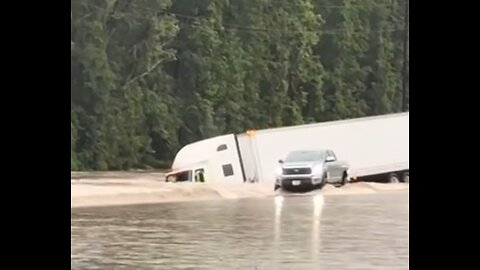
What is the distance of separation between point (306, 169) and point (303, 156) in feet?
0.29

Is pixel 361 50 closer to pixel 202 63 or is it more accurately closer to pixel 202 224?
pixel 202 63

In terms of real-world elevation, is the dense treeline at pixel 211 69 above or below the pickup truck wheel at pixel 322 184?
above

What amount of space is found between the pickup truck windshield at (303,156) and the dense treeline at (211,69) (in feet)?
0.76

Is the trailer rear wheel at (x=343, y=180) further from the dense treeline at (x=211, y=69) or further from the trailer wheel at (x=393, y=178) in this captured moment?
the dense treeline at (x=211, y=69)

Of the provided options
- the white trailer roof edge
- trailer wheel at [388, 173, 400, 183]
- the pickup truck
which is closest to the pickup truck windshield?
the pickup truck

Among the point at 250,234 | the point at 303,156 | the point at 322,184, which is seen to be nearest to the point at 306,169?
the point at 303,156

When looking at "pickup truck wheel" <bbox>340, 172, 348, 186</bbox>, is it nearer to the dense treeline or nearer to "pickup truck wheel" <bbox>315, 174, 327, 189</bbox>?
"pickup truck wheel" <bbox>315, 174, 327, 189</bbox>

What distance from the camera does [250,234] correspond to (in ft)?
15.7

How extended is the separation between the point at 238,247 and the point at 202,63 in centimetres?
130

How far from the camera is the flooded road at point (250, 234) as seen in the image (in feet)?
14.8

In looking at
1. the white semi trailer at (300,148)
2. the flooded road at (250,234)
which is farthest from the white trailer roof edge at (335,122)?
the flooded road at (250,234)
